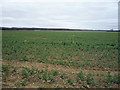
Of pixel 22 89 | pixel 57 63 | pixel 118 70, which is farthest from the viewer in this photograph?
pixel 57 63

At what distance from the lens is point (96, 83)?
17.0 feet

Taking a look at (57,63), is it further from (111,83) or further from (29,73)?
(111,83)

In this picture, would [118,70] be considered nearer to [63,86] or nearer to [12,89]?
[63,86]

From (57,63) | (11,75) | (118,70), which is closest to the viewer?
(11,75)

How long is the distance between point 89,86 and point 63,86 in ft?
3.09

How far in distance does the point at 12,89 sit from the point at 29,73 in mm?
1291

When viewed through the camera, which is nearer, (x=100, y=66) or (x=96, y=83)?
(x=96, y=83)

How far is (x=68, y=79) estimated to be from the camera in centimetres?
530

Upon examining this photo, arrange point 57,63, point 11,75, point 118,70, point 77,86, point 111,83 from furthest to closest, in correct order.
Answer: point 57,63 → point 118,70 → point 11,75 → point 111,83 → point 77,86

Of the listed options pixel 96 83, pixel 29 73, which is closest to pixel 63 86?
pixel 96 83

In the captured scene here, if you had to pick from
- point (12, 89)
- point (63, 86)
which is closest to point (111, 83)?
point (63, 86)

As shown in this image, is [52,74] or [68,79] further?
[52,74]

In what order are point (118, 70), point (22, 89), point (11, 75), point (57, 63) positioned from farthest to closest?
1. point (57, 63)
2. point (118, 70)
3. point (11, 75)
4. point (22, 89)

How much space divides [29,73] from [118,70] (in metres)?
4.49
